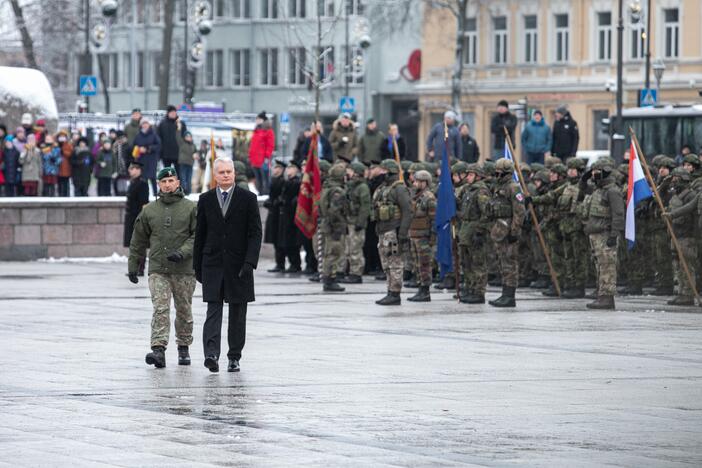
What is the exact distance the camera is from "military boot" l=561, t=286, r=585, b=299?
1043 inches

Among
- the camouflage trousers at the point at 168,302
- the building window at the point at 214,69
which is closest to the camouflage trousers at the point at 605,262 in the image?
the camouflage trousers at the point at 168,302

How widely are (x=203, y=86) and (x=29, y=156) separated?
61858 mm

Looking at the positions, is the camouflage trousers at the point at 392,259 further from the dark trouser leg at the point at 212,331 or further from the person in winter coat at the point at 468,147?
the person in winter coat at the point at 468,147

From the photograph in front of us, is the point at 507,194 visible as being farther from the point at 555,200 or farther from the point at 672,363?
the point at 672,363

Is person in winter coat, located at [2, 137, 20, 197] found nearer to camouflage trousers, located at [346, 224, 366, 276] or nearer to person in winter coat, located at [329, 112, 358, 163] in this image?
person in winter coat, located at [329, 112, 358, 163]

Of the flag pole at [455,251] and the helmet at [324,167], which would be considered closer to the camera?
the flag pole at [455,251]

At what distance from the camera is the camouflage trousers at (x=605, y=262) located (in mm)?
24297

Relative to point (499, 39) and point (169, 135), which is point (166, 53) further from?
point (169, 135)

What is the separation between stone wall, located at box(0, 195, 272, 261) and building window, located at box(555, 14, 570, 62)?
44211mm

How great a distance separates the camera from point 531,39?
78.9 metres

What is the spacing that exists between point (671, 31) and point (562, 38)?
6.08m

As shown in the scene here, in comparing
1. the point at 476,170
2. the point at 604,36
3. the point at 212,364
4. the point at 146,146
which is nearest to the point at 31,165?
the point at 146,146

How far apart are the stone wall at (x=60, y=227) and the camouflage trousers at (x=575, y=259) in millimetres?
10575

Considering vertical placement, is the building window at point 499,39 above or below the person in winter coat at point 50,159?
above
